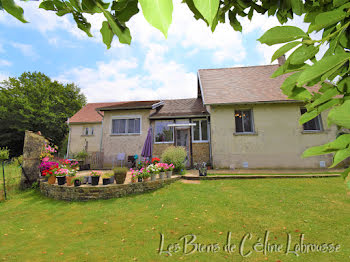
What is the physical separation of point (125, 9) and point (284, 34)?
77 cm

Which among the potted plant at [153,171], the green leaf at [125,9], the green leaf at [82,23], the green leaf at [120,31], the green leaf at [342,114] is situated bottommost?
the potted plant at [153,171]

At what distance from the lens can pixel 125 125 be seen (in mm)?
13383

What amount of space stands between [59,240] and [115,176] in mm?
3265

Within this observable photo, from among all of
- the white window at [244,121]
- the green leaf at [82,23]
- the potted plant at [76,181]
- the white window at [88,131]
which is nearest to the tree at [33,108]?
the white window at [88,131]

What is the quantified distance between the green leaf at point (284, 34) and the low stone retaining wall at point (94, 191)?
7.38m

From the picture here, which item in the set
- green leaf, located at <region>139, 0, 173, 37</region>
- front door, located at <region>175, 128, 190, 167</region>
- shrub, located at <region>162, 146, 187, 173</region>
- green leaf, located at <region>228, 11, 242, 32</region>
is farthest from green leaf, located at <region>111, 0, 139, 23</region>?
front door, located at <region>175, 128, 190, 167</region>

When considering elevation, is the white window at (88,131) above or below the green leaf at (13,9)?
above

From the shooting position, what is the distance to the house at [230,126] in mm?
10695

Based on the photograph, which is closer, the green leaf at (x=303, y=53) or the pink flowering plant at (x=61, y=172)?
the green leaf at (x=303, y=53)

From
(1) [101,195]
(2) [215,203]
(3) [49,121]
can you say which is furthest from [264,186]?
(3) [49,121]

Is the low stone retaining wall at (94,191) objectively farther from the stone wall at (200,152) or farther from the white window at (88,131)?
the white window at (88,131)

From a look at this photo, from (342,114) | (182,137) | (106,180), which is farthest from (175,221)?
(182,137)

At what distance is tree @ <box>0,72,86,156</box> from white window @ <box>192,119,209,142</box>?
28273mm

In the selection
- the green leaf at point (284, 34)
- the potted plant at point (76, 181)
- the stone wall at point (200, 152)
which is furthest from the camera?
the stone wall at point (200, 152)
